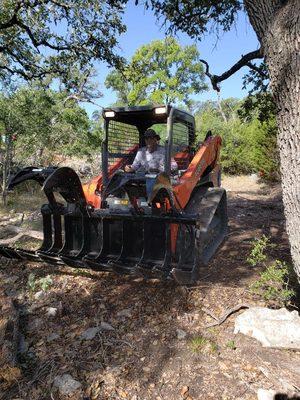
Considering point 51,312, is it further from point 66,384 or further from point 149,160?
point 149,160

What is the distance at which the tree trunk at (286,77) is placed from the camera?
116 inches

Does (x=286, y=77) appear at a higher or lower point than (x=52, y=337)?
higher

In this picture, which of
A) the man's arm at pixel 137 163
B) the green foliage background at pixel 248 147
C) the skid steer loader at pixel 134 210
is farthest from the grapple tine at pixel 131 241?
the green foliage background at pixel 248 147

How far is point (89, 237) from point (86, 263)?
65 centimetres

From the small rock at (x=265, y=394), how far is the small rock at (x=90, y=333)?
1.64m

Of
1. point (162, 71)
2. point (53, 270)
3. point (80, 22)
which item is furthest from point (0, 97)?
point (162, 71)

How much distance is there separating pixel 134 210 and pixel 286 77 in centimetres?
205

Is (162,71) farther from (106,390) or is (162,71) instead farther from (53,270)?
(106,390)

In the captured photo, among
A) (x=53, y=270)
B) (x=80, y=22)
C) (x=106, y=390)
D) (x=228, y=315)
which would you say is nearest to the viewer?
(x=106, y=390)

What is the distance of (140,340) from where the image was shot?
3.50 m

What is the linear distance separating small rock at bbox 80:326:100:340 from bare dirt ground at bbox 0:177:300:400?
0.04m

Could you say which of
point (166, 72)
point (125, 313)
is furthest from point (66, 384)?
point (166, 72)

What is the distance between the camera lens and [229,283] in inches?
176

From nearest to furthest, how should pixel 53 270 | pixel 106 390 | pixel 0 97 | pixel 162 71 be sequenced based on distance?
pixel 106 390 → pixel 53 270 → pixel 0 97 → pixel 162 71
